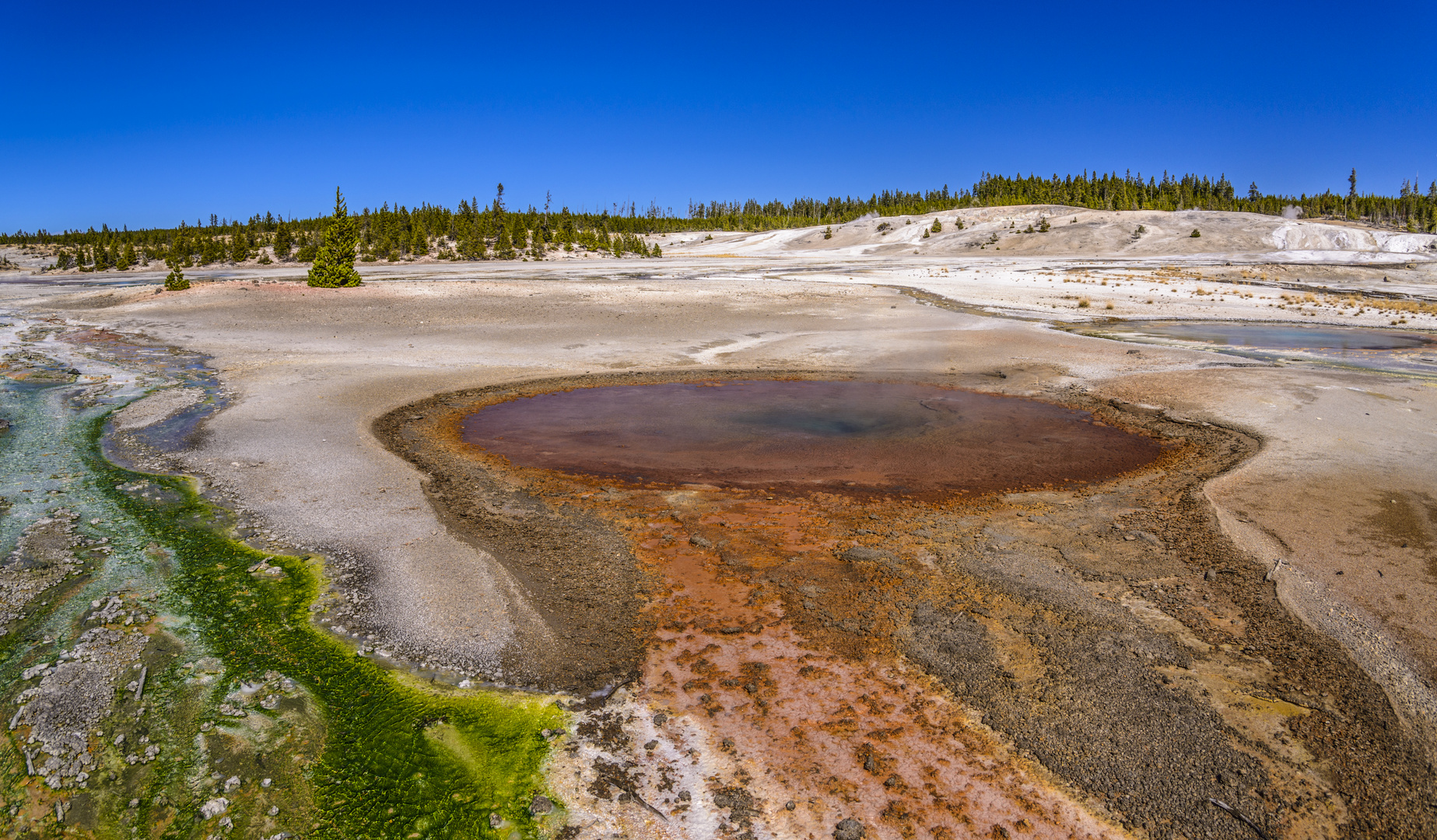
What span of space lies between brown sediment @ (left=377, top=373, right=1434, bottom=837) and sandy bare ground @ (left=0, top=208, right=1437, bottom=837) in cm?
5

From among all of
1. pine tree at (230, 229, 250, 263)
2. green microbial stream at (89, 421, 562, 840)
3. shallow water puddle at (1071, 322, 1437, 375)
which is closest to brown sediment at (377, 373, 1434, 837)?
green microbial stream at (89, 421, 562, 840)

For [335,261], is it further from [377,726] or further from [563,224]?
[563,224]

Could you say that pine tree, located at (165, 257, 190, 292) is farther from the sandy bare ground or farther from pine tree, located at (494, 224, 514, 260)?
pine tree, located at (494, 224, 514, 260)

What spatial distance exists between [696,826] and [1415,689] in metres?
4.11

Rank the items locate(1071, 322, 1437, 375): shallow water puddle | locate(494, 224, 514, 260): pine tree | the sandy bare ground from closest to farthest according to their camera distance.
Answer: the sandy bare ground, locate(1071, 322, 1437, 375): shallow water puddle, locate(494, 224, 514, 260): pine tree

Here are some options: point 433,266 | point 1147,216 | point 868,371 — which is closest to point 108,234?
point 433,266

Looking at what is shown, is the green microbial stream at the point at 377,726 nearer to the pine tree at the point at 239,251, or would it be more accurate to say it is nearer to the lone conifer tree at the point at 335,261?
the lone conifer tree at the point at 335,261

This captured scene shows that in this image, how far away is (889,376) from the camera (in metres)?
14.8

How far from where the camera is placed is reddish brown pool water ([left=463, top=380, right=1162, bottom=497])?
8.66 metres

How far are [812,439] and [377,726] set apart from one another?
6991 mm

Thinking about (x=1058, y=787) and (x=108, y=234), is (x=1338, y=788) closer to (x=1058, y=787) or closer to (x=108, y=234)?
(x=1058, y=787)

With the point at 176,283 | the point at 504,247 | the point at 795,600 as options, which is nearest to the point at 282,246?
the point at 504,247

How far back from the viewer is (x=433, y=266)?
50219mm

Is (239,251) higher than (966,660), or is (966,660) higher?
(239,251)
